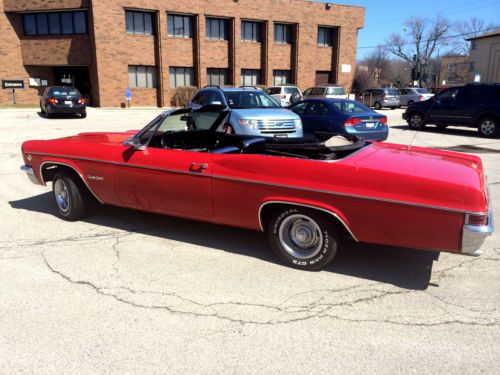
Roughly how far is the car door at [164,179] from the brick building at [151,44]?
27635 millimetres

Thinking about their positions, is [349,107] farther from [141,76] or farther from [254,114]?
[141,76]

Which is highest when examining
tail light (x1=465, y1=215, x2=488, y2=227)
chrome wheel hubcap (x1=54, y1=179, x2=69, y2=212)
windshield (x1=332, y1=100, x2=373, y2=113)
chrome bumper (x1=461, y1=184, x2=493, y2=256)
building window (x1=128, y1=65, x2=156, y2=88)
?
building window (x1=128, y1=65, x2=156, y2=88)

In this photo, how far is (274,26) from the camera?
36.5 m

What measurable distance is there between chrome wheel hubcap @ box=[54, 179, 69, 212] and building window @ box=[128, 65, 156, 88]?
91.2 ft

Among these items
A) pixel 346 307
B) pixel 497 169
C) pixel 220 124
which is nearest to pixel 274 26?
pixel 497 169

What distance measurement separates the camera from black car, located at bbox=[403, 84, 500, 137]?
14930 millimetres

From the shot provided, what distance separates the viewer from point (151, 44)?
3180cm

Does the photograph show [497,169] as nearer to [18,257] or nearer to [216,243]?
[216,243]

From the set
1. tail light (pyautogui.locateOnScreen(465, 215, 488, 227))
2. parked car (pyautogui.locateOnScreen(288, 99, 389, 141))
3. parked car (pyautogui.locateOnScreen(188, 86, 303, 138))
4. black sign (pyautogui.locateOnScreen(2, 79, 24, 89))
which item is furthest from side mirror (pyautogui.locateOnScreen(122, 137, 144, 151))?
black sign (pyautogui.locateOnScreen(2, 79, 24, 89))

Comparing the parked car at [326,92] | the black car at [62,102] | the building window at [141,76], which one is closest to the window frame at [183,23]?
the building window at [141,76]

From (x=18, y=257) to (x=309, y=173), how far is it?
3.10 metres

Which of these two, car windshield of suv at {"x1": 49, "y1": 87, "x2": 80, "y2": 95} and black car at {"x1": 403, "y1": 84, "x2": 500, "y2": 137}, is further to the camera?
car windshield of suv at {"x1": 49, "y1": 87, "x2": 80, "y2": 95}

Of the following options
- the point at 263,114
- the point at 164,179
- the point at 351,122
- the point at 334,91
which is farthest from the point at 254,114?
the point at 334,91

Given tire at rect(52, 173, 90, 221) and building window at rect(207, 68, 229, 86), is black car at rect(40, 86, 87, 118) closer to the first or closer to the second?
building window at rect(207, 68, 229, 86)
